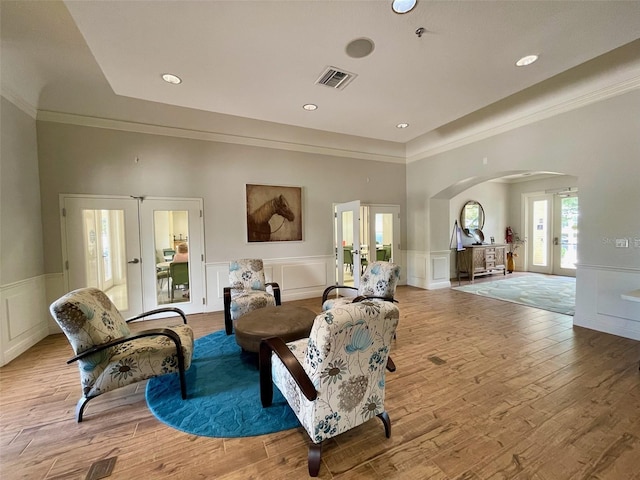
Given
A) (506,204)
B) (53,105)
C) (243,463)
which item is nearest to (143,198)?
(53,105)

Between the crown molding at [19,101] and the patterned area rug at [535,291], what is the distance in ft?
26.4

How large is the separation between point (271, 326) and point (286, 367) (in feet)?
3.83

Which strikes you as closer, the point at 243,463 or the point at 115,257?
the point at 243,463

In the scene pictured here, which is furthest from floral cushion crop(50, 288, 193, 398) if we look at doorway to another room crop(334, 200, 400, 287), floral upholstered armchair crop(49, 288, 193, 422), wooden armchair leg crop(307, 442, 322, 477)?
doorway to another room crop(334, 200, 400, 287)

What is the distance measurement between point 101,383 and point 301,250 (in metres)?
3.74

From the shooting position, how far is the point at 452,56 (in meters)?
2.60

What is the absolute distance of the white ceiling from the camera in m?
2.04

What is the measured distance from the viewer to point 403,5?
1.97 meters

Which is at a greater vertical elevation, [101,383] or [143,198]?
[143,198]

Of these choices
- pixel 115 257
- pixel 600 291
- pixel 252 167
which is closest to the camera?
pixel 600 291

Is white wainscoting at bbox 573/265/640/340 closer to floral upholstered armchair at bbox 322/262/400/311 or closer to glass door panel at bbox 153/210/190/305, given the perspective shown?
floral upholstered armchair at bbox 322/262/400/311

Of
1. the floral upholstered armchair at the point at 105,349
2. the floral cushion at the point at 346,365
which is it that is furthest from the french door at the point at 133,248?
the floral cushion at the point at 346,365

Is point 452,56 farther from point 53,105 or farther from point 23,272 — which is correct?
point 23,272

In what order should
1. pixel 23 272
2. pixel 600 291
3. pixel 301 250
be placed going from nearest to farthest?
pixel 23 272
pixel 600 291
pixel 301 250
